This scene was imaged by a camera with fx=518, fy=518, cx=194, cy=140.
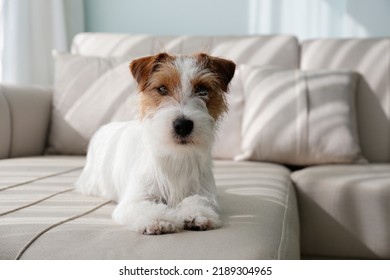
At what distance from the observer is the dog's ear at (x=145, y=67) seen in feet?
5.54

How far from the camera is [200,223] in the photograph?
149 cm

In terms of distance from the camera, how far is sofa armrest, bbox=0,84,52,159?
2.86 m

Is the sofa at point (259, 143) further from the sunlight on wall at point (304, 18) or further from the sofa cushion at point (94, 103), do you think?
the sunlight on wall at point (304, 18)

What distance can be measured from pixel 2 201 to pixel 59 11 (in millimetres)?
2664

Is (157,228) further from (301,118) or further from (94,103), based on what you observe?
(94,103)

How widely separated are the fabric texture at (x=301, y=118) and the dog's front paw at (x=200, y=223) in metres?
1.34

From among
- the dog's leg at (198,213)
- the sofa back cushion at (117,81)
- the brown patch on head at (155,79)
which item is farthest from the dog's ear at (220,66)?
the sofa back cushion at (117,81)

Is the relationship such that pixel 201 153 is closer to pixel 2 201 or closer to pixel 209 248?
pixel 209 248

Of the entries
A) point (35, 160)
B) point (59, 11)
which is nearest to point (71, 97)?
point (35, 160)

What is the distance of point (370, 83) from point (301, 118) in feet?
1.83

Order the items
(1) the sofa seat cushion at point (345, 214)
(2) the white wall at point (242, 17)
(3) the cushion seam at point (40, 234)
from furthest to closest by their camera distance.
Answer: (2) the white wall at point (242, 17) → (1) the sofa seat cushion at point (345, 214) → (3) the cushion seam at point (40, 234)

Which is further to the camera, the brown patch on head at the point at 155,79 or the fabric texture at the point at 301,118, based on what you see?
the fabric texture at the point at 301,118

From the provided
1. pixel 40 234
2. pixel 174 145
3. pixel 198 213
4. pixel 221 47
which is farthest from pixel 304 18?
pixel 40 234

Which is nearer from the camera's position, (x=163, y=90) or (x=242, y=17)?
(x=163, y=90)
